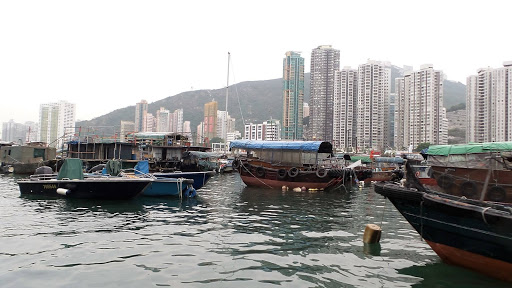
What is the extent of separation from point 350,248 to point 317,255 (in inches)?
A: 40.6

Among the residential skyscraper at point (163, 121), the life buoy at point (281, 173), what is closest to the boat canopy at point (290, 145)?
the life buoy at point (281, 173)

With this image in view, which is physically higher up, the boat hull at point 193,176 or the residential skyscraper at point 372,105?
the residential skyscraper at point 372,105

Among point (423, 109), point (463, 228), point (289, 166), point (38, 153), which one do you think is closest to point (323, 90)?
point (423, 109)

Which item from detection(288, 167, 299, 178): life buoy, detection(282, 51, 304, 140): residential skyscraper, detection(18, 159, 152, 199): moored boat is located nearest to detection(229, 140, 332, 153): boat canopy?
detection(288, 167, 299, 178): life buoy

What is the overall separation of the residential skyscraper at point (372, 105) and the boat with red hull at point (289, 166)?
50.8 metres

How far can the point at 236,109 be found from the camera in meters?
160

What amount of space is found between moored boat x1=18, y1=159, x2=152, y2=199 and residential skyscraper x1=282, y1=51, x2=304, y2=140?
6452 cm

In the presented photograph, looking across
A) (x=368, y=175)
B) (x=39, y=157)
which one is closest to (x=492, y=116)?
(x=368, y=175)

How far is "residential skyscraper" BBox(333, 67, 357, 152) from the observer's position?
73.4 metres

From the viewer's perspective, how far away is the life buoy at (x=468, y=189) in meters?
6.32

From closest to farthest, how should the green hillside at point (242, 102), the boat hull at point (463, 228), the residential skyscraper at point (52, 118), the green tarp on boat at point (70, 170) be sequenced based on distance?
the boat hull at point (463, 228) → the green tarp on boat at point (70, 170) → the residential skyscraper at point (52, 118) → the green hillside at point (242, 102)

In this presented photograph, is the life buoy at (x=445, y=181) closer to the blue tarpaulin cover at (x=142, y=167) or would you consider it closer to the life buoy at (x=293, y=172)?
the blue tarpaulin cover at (x=142, y=167)

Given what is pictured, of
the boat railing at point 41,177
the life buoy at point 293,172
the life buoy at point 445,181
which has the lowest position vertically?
the boat railing at point 41,177

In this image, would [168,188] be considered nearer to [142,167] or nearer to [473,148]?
[142,167]
